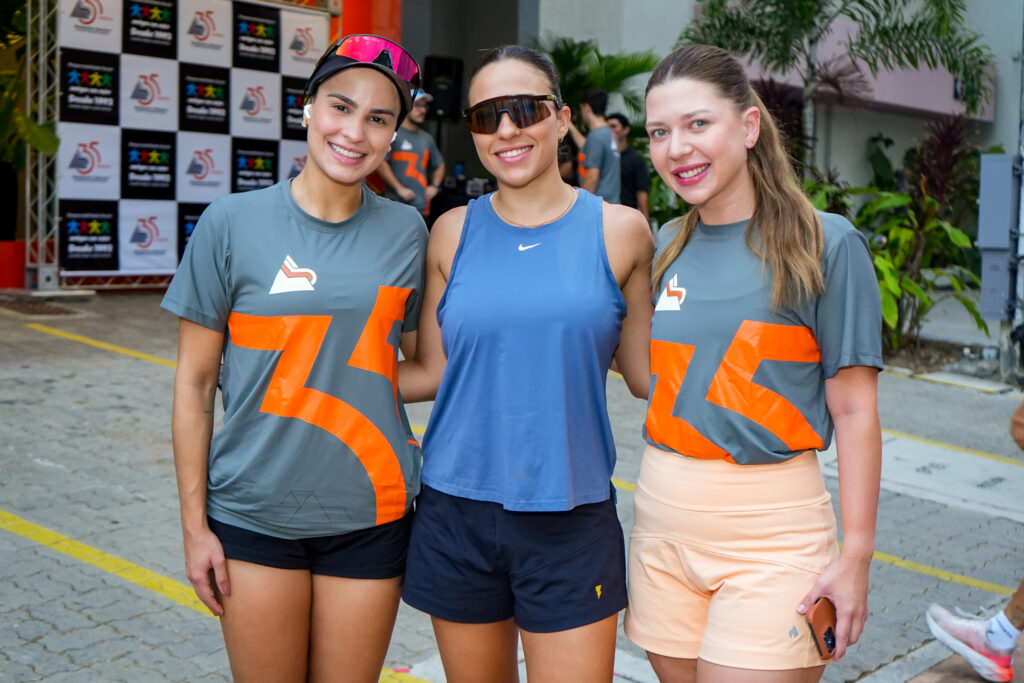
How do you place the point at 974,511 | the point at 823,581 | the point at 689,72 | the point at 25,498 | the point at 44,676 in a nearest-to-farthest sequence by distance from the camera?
the point at 823,581 → the point at 689,72 → the point at 44,676 → the point at 25,498 → the point at 974,511

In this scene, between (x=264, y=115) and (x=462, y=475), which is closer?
(x=462, y=475)

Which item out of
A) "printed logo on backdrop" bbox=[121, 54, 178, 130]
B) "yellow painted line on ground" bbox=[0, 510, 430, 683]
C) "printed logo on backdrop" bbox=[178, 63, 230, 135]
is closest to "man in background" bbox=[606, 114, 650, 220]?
"printed logo on backdrop" bbox=[178, 63, 230, 135]

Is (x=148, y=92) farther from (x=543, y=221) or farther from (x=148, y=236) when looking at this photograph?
(x=543, y=221)

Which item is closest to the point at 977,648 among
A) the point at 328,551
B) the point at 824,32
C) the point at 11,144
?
the point at 328,551

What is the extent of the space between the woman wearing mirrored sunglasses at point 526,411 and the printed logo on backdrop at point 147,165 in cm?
994

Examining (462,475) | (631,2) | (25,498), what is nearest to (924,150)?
(631,2)

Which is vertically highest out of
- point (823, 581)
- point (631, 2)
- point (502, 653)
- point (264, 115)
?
point (631, 2)

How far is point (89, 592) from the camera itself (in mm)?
4328

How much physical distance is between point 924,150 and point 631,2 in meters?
6.64

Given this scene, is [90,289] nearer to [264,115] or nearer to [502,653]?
[264,115]

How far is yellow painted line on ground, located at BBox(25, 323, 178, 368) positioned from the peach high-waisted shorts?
675 centimetres

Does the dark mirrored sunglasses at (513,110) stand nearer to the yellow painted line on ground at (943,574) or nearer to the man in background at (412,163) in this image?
the yellow painted line on ground at (943,574)

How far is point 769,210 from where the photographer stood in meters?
2.48

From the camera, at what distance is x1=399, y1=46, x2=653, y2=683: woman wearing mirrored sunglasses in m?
2.50
